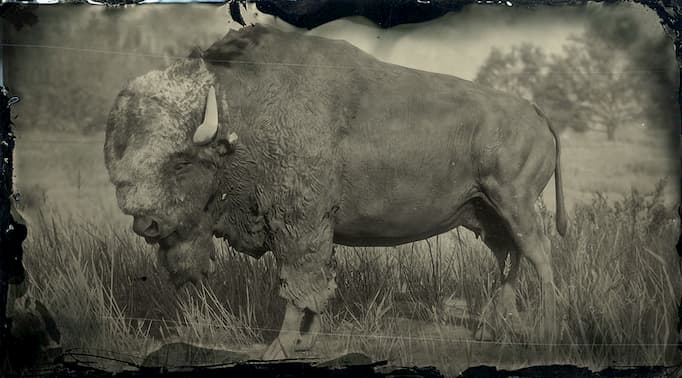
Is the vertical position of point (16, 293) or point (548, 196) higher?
point (548, 196)

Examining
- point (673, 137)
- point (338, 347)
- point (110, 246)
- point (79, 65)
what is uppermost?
point (79, 65)

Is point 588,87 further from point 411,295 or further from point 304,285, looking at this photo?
point 304,285

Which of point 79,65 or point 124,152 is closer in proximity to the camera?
point 124,152

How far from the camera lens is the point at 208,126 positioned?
2.59 metres

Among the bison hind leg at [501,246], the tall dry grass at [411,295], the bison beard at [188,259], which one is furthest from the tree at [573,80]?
the bison beard at [188,259]

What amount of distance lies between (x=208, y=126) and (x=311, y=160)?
378mm

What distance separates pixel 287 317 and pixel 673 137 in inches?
64.2

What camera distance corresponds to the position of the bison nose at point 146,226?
258 cm

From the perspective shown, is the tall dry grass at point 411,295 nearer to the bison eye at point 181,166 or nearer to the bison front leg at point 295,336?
the bison front leg at point 295,336

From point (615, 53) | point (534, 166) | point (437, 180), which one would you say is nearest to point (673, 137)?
point (615, 53)

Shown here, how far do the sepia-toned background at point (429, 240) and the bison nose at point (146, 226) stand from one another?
0.87 feet

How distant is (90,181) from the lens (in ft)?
9.41

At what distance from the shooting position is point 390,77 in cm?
272

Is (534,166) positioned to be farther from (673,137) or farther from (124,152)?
(124,152)
